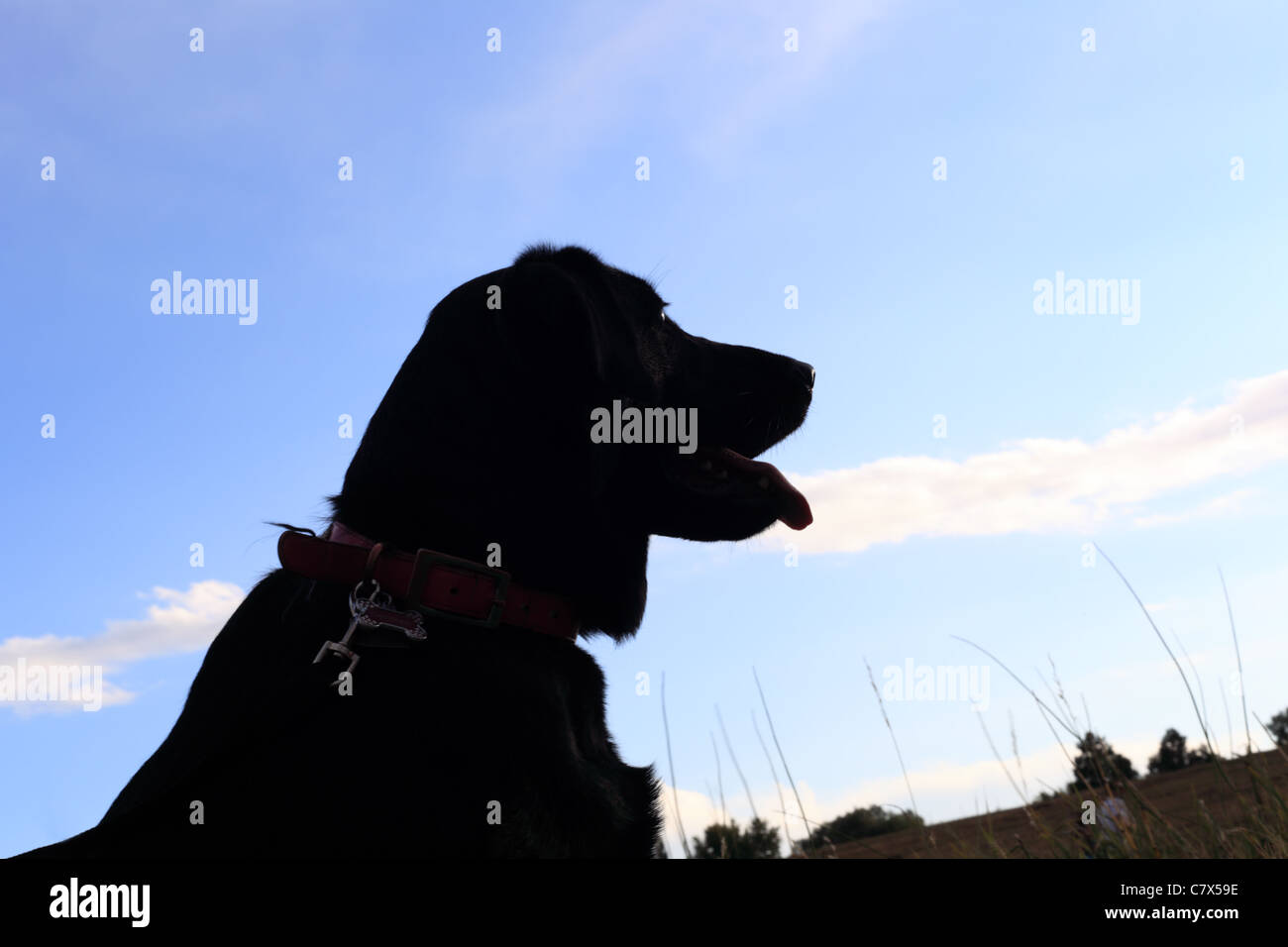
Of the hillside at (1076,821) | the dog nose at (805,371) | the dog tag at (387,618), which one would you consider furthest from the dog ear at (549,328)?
the hillside at (1076,821)

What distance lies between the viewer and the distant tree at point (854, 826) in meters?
4.99

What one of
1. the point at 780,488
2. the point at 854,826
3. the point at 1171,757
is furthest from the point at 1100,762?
the point at 1171,757

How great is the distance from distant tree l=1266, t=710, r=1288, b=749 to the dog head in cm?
247

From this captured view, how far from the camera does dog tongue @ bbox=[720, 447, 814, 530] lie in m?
3.96

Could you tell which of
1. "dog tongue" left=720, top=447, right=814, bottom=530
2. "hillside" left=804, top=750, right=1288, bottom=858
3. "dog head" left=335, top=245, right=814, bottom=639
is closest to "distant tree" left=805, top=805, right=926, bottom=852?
"hillside" left=804, top=750, right=1288, bottom=858

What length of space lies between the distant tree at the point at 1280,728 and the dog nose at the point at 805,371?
2282 mm

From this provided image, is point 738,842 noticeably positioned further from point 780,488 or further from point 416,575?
point 416,575

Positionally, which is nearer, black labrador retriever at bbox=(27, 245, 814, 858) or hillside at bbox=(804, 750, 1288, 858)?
black labrador retriever at bbox=(27, 245, 814, 858)

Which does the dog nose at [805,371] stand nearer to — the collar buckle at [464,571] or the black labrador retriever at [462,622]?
the black labrador retriever at [462,622]

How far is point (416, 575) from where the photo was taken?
106 inches

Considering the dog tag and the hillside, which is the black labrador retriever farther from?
the hillside
